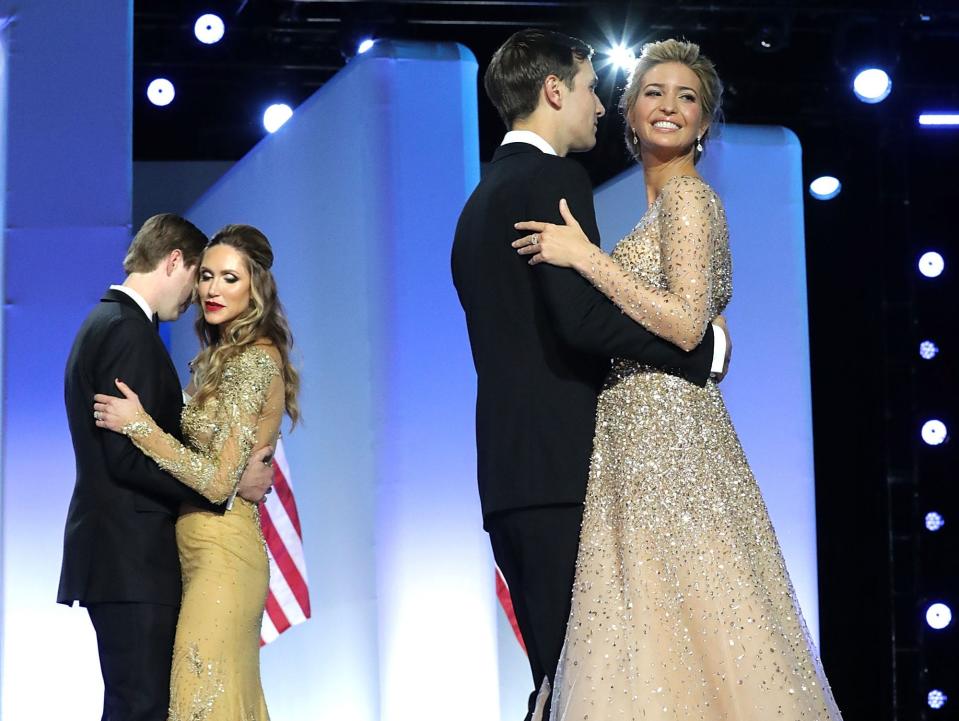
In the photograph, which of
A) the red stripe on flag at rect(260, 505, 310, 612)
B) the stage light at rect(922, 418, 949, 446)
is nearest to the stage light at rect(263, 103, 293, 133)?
the red stripe on flag at rect(260, 505, 310, 612)

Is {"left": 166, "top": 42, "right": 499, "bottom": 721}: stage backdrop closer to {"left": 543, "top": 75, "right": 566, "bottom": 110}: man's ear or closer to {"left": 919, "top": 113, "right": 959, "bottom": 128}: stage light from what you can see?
{"left": 543, "top": 75, "right": 566, "bottom": 110}: man's ear

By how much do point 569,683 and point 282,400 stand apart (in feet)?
4.64

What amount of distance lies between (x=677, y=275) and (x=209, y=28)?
15.8 feet

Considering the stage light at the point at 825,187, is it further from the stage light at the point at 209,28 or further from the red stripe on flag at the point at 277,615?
the red stripe on flag at the point at 277,615

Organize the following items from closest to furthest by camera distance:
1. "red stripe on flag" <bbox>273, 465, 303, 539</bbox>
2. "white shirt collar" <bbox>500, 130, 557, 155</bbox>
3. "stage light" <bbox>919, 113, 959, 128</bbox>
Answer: "white shirt collar" <bbox>500, 130, 557, 155</bbox> < "red stripe on flag" <bbox>273, 465, 303, 539</bbox> < "stage light" <bbox>919, 113, 959, 128</bbox>

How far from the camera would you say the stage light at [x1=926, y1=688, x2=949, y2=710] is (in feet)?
24.0

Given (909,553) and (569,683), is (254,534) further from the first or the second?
(909,553)

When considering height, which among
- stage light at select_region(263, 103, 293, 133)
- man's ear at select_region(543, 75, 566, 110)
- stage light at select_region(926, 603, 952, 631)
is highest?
stage light at select_region(263, 103, 293, 133)

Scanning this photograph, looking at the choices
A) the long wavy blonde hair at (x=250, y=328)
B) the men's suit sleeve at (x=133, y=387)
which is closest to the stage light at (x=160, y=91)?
the long wavy blonde hair at (x=250, y=328)

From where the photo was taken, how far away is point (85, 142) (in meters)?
4.64

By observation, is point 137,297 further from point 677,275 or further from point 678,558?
point 678,558

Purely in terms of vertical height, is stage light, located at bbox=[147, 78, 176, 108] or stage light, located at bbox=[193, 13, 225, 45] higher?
stage light, located at bbox=[193, 13, 225, 45]

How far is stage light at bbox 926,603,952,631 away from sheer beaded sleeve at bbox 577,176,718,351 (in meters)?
5.16

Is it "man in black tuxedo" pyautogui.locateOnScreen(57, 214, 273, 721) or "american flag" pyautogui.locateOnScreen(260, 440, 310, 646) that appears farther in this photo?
"american flag" pyautogui.locateOnScreen(260, 440, 310, 646)
